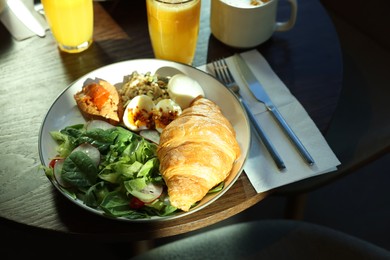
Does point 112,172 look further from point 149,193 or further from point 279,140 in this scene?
point 279,140

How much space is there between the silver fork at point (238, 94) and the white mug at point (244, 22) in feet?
0.22

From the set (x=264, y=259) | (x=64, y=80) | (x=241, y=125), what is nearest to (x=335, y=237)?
(x=264, y=259)

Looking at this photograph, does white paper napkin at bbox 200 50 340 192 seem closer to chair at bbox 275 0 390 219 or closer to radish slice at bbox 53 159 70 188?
chair at bbox 275 0 390 219

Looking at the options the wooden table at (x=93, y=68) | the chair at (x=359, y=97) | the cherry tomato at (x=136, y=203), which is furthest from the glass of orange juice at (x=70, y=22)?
the chair at (x=359, y=97)

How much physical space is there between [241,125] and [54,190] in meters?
0.37

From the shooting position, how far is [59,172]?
0.89 metres

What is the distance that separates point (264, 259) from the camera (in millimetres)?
1056

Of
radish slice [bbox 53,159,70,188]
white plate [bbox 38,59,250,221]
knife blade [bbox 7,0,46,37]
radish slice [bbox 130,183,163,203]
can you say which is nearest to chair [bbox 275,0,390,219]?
white plate [bbox 38,59,250,221]

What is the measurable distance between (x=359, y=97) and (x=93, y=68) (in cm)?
72

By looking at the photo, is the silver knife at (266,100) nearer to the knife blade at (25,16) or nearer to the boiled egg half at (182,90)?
the boiled egg half at (182,90)

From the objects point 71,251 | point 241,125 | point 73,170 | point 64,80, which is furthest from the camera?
point 71,251

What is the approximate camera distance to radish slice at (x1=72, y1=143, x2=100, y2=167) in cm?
91

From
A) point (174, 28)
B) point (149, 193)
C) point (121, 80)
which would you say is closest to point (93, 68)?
point (121, 80)

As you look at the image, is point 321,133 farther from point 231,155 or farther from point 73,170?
point 73,170
